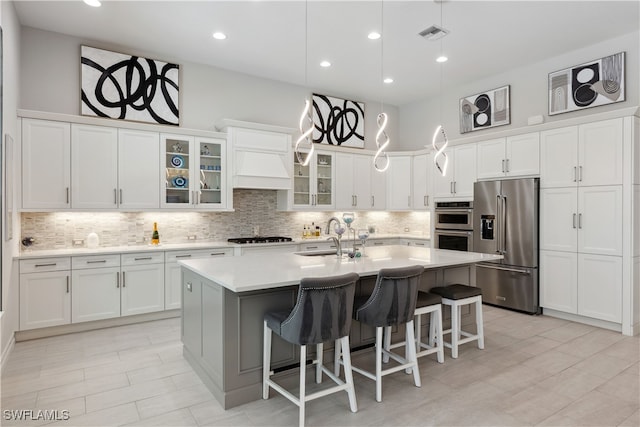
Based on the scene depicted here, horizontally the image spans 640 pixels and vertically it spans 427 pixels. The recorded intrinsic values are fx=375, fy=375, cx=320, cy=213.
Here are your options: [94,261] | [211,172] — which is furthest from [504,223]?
[94,261]

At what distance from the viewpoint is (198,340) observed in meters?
3.13

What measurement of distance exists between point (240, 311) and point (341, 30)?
3419 mm

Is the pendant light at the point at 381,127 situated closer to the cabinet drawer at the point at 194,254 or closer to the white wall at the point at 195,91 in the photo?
the white wall at the point at 195,91

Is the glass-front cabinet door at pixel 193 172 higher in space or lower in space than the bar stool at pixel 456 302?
Answer: higher

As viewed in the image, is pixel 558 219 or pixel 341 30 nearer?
pixel 341 30

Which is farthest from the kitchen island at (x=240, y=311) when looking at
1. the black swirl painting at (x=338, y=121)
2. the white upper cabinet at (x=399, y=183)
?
the black swirl painting at (x=338, y=121)

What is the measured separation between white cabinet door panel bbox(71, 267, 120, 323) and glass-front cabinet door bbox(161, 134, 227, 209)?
3.61 feet

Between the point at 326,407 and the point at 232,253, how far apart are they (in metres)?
3.00

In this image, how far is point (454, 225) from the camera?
235 inches

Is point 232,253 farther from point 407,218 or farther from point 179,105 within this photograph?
point 407,218

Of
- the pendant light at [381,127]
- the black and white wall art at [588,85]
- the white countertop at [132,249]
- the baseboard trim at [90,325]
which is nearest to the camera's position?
the pendant light at [381,127]

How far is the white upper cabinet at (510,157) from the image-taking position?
197 inches

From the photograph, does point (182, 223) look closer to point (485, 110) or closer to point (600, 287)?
point (485, 110)

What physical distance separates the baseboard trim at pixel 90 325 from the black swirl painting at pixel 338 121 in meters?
3.64
